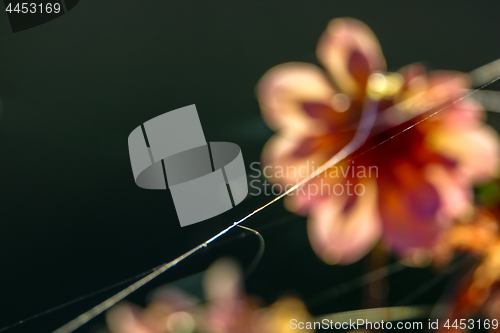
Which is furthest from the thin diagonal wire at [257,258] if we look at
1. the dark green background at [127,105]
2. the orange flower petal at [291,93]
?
the orange flower petal at [291,93]

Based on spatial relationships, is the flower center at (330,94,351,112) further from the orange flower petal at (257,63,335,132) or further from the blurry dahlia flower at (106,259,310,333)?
the blurry dahlia flower at (106,259,310,333)

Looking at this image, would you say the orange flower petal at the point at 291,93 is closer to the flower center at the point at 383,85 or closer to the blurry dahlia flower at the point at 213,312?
the flower center at the point at 383,85

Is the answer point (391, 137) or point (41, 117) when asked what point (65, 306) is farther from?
point (391, 137)

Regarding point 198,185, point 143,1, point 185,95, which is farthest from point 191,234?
point 143,1

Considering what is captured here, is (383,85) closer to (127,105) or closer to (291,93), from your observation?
(291,93)

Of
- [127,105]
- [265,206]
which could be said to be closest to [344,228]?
[265,206]
